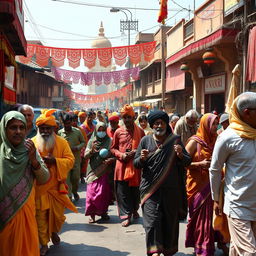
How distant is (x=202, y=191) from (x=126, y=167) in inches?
69.9

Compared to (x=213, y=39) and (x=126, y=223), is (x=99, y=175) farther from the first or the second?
(x=213, y=39)

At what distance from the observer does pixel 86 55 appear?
59.0ft

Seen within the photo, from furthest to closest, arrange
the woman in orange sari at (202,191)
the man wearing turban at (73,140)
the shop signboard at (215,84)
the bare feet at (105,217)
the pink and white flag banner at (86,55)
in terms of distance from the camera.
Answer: the pink and white flag banner at (86,55), the shop signboard at (215,84), the man wearing turban at (73,140), the bare feet at (105,217), the woman in orange sari at (202,191)

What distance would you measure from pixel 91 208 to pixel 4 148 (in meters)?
3.00

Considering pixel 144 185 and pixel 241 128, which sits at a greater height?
pixel 241 128

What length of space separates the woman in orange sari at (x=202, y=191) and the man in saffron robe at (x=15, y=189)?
1.88 metres

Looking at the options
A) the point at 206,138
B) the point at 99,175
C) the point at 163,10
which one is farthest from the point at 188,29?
the point at 206,138

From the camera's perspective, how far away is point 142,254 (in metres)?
4.49

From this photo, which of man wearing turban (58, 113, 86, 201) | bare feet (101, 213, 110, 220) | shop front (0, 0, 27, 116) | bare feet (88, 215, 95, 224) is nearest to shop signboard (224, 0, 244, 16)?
shop front (0, 0, 27, 116)

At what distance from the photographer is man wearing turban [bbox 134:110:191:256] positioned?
3.96 m

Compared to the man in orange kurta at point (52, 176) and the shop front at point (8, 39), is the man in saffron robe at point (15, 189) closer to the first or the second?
the man in orange kurta at point (52, 176)

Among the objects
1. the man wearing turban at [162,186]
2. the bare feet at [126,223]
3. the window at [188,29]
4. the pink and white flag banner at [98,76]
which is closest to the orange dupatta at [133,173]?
the bare feet at [126,223]

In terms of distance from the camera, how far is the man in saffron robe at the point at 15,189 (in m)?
3.13

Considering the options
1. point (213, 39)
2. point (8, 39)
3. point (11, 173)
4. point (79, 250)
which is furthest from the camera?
point (213, 39)
